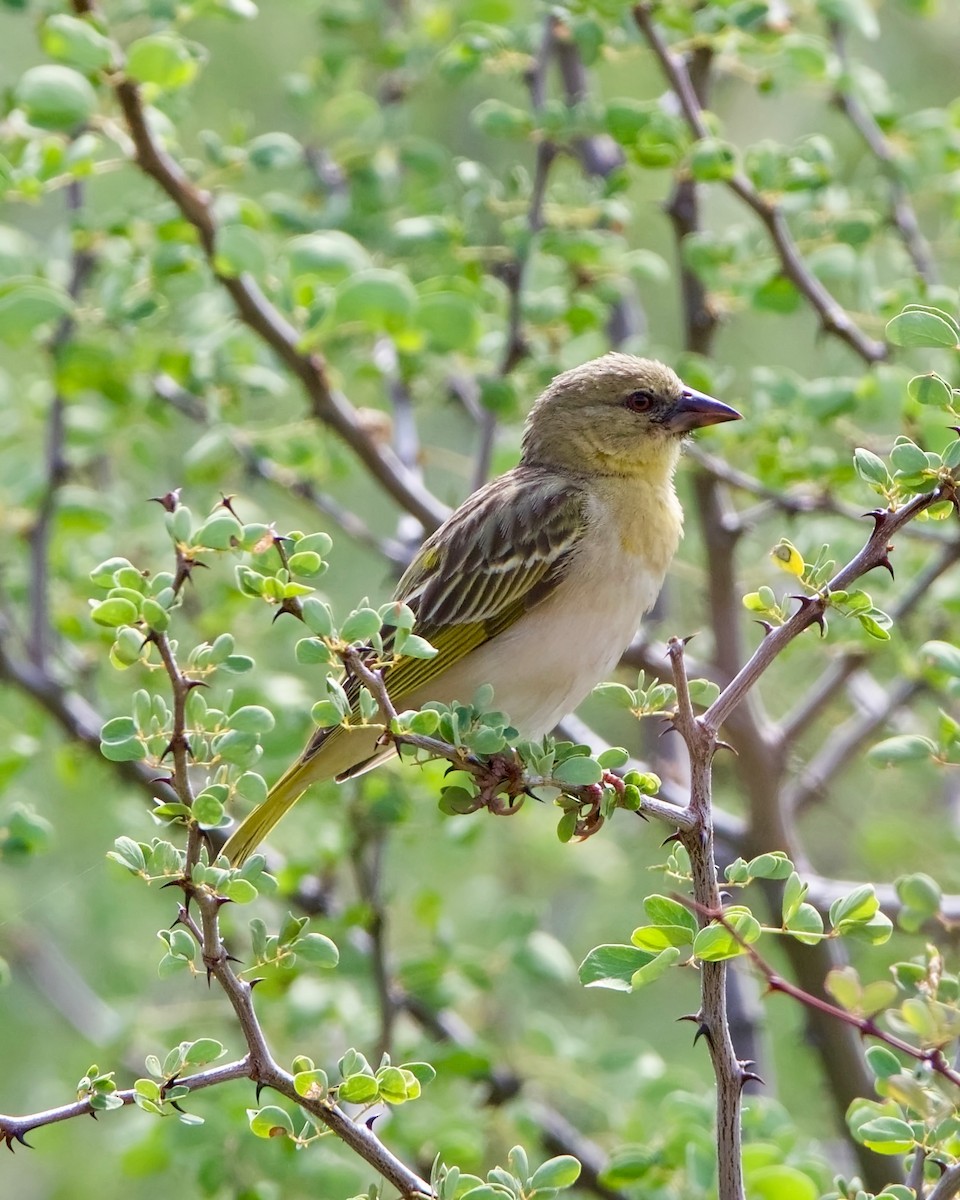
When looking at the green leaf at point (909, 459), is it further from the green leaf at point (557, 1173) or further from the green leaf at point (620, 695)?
the green leaf at point (557, 1173)

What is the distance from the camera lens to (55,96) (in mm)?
3428


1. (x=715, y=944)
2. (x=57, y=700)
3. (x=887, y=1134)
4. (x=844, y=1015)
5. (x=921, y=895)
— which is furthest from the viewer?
(x=57, y=700)

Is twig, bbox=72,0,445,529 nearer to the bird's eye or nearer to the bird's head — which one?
the bird's head

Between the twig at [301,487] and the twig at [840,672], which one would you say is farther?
the twig at [301,487]

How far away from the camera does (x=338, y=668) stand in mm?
2260

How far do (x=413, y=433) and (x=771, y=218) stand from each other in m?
1.45

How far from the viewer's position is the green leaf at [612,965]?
2.24m

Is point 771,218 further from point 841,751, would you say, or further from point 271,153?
point 841,751

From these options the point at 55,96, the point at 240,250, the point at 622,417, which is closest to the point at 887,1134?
the point at 622,417

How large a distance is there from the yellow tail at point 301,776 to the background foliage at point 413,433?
0.12 metres

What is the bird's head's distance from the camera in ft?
13.5

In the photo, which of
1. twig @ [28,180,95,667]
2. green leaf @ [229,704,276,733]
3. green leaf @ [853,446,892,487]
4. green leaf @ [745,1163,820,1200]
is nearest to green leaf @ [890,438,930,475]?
green leaf @ [853,446,892,487]

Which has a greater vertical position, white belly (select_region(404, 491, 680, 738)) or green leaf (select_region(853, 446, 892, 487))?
green leaf (select_region(853, 446, 892, 487))

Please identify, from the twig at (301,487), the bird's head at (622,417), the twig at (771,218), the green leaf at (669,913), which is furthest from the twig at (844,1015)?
the twig at (301,487)
